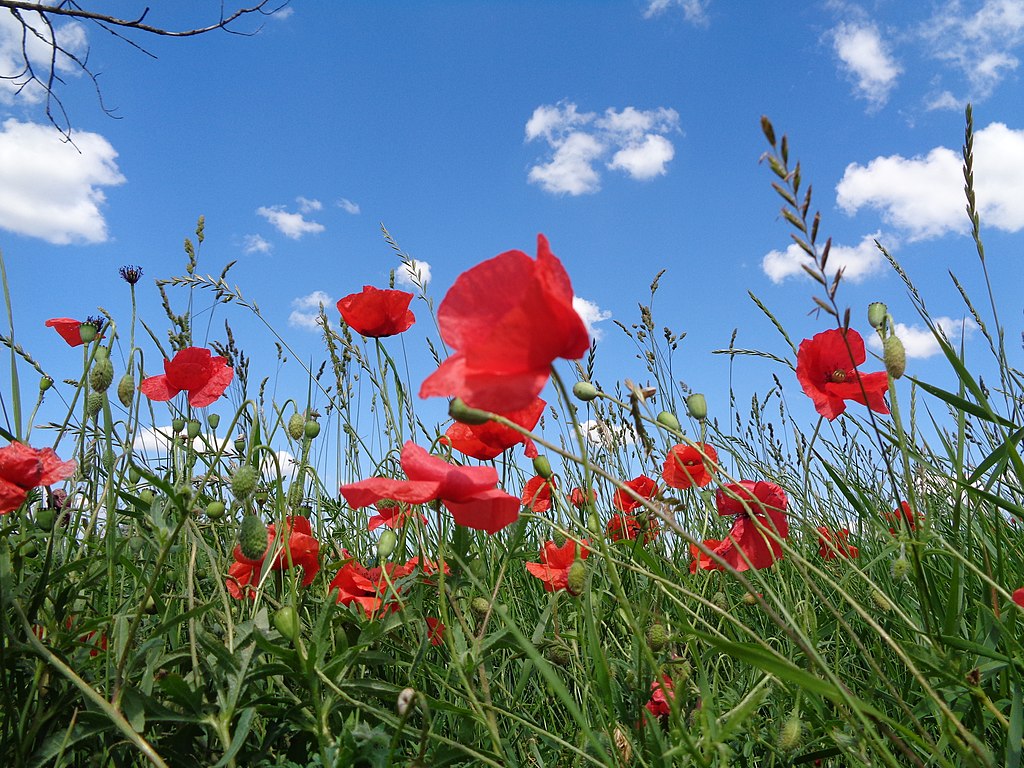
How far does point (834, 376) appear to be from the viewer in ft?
4.80

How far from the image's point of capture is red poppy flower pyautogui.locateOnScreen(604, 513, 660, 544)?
1701mm

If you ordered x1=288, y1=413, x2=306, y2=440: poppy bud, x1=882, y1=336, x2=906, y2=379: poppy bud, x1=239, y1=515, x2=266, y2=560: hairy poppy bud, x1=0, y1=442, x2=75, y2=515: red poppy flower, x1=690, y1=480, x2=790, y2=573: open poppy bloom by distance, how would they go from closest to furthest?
1. x1=882, y1=336, x2=906, y2=379: poppy bud
2. x1=239, y1=515, x2=266, y2=560: hairy poppy bud
3. x1=0, y1=442, x2=75, y2=515: red poppy flower
4. x1=690, y1=480, x2=790, y2=573: open poppy bloom
5. x1=288, y1=413, x2=306, y2=440: poppy bud

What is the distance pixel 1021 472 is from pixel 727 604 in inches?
28.2

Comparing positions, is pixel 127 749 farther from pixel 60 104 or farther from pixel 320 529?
pixel 60 104

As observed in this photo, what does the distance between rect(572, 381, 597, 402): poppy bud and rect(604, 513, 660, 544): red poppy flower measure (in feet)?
1.73

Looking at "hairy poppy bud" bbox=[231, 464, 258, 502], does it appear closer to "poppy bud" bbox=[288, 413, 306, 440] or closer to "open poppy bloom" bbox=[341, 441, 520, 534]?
"open poppy bloom" bbox=[341, 441, 520, 534]

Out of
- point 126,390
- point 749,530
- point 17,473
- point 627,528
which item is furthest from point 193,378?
point 749,530

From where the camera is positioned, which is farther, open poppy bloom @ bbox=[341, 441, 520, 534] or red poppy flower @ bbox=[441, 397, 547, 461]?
red poppy flower @ bbox=[441, 397, 547, 461]

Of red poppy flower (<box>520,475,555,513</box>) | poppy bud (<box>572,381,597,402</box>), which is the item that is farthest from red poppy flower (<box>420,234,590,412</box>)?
red poppy flower (<box>520,475,555,513</box>)

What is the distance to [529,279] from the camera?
76 centimetres

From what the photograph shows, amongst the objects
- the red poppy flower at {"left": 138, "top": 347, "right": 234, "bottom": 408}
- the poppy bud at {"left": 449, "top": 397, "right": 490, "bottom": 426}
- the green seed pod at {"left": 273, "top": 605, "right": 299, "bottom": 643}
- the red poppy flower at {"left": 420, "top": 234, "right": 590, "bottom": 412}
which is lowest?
the green seed pod at {"left": 273, "top": 605, "right": 299, "bottom": 643}

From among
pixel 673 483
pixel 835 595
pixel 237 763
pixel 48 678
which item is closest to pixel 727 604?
pixel 673 483

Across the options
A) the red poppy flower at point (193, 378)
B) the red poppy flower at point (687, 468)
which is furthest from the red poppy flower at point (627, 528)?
the red poppy flower at point (193, 378)

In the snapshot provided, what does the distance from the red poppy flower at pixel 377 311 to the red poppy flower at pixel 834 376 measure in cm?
94
